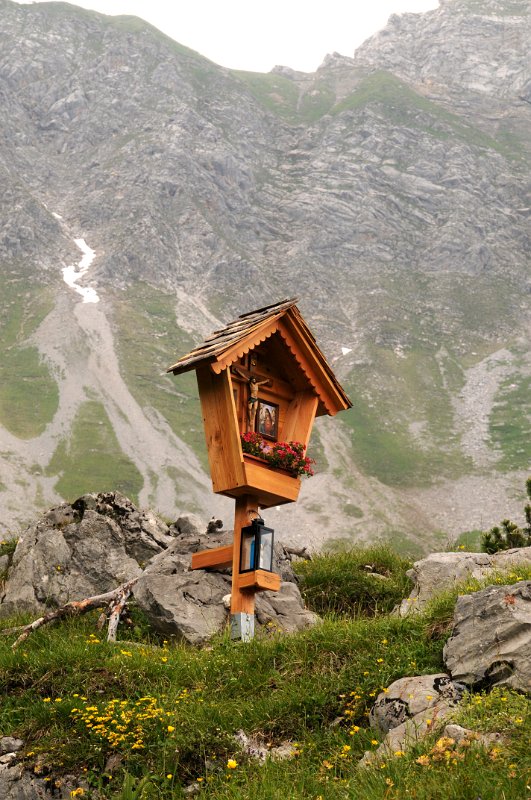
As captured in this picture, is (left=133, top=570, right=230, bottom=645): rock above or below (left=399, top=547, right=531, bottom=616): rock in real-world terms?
below

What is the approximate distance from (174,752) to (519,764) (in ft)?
13.1

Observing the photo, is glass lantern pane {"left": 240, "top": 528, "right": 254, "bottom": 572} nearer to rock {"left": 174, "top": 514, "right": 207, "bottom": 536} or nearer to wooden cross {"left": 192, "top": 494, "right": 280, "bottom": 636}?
wooden cross {"left": 192, "top": 494, "right": 280, "bottom": 636}

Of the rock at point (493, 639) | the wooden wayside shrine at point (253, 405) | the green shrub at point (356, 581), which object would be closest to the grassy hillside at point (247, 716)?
the rock at point (493, 639)

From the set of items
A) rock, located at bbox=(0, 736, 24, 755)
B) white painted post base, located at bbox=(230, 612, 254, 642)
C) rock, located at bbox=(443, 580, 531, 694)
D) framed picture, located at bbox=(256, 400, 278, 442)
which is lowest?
rock, located at bbox=(0, 736, 24, 755)

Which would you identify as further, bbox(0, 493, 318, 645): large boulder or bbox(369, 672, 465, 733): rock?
bbox(0, 493, 318, 645): large boulder

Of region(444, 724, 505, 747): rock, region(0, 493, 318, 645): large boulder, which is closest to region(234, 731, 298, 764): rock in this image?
region(444, 724, 505, 747): rock

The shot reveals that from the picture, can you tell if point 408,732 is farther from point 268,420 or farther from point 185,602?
point 268,420

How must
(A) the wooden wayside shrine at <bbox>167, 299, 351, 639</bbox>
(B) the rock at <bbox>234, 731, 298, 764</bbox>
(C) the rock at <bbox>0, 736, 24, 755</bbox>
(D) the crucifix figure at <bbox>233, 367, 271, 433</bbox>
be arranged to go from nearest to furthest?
(B) the rock at <bbox>234, 731, 298, 764</bbox> < (C) the rock at <bbox>0, 736, 24, 755</bbox> < (A) the wooden wayside shrine at <bbox>167, 299, 351, 639</bbox> < (D) the crucifix figure at <bbox>233, 367, 271, 433</bbox>

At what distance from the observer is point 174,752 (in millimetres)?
10719

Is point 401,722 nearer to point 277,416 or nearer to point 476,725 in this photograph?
point 476,725

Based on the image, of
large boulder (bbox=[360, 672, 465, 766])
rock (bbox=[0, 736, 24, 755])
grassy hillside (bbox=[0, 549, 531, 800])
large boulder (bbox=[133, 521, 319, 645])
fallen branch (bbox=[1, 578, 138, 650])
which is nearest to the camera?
grassy hillside (bbox=[0, 549, 531, 800])

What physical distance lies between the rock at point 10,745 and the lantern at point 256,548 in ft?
19.0

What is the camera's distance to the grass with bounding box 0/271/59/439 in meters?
146

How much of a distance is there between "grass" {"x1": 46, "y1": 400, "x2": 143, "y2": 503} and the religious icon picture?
4189 inches
